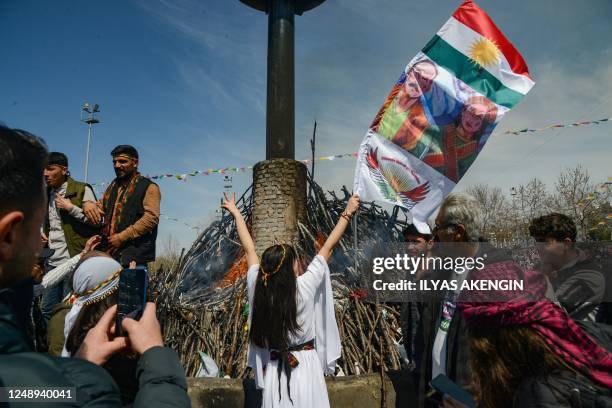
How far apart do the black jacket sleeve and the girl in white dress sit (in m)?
1.51

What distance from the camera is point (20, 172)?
2.77 ft

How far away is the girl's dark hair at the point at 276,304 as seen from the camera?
8.43ft

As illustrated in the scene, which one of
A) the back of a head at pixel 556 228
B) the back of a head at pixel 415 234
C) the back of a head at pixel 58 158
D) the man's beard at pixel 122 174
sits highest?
the back of a head at pixel 58 158

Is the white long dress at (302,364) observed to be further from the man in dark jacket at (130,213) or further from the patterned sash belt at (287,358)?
the man in dark jacket at (130,213)

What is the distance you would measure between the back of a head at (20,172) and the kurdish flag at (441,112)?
2.57 meters

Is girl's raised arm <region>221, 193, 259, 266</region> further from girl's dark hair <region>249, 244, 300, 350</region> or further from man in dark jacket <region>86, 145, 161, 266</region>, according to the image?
man in dark jacket <region>86, 145, 161, 266</region>

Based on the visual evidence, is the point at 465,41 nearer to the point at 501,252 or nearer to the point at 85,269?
the point at 501,252

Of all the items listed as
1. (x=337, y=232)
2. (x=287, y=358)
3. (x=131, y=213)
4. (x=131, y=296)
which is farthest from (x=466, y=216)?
(x=131, y=213)

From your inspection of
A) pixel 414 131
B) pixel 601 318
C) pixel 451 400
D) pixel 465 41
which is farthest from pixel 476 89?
pixel 451 400

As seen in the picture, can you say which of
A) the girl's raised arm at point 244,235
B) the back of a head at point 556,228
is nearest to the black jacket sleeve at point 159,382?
the girl's raised arm at point 244,235

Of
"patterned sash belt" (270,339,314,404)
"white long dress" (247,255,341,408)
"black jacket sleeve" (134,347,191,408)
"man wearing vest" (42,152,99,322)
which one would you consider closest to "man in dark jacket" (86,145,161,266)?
"man wearing vest" (42,152,99,322)

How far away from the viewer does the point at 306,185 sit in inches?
247

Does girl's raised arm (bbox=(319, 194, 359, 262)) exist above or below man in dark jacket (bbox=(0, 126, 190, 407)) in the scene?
above

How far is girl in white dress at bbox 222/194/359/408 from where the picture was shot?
258cm
